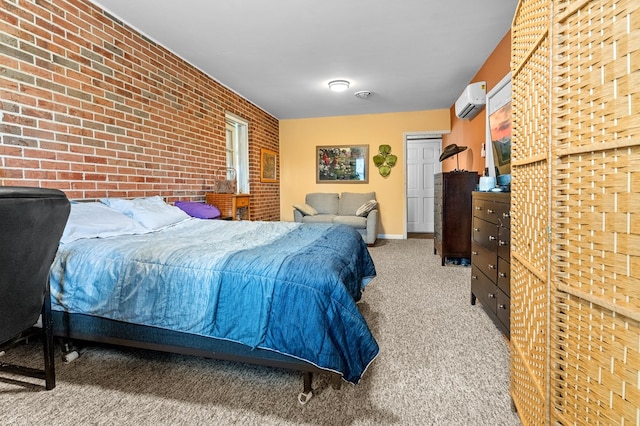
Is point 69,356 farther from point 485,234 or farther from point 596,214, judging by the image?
point 485,234

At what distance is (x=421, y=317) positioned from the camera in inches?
94.0

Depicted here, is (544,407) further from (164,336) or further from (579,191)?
(164,336)

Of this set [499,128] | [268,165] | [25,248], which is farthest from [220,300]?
[268,165]

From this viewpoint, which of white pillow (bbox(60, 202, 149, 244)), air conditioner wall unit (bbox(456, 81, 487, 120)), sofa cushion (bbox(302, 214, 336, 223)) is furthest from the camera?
sofa cushion (bbox(302, 214, 336, 223))

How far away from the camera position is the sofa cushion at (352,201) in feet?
19.4

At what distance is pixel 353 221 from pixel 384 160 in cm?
158

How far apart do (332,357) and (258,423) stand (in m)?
0.41

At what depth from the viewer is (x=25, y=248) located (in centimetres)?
112

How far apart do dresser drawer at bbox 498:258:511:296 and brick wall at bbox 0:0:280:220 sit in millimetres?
3034

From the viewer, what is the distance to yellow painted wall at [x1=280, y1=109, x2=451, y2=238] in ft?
19.7

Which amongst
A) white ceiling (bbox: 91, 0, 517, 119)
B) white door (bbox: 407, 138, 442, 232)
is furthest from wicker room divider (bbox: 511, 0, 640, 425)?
white door (bbox: 407, 138, 442, 232)

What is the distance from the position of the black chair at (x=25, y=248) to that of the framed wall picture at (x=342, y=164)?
17.6ft

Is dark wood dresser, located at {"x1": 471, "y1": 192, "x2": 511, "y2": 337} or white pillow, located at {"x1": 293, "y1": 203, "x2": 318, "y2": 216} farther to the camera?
white pillow, located at {"x1": 293, "y1": 203, "x2": 318, "y2": 216}

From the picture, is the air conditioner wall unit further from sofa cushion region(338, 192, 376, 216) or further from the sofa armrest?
sofa cushion region(338, 192, 376, 216)
